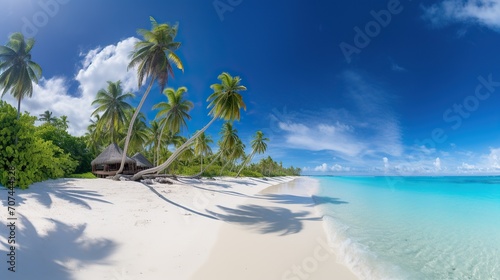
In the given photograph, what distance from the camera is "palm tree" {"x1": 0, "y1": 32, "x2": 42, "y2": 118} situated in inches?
749

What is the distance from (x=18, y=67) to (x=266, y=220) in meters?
24.2

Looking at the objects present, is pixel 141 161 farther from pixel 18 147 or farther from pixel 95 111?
pixel 18 147

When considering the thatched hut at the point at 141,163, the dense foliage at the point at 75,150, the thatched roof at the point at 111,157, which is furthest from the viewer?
the thatched hut at the point at 141,163

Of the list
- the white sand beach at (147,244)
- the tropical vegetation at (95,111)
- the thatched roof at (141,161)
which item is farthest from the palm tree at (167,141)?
the white sand beach at (147,244)

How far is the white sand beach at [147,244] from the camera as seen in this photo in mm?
4480

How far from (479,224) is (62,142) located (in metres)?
33.1

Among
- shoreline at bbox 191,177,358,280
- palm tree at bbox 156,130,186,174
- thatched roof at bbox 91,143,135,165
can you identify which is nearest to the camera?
shoreline at bbox 191,177,358,280

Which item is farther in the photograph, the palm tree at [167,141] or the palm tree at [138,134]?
the palm tree at [167,141]

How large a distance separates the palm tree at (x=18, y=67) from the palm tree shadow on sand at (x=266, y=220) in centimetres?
2099

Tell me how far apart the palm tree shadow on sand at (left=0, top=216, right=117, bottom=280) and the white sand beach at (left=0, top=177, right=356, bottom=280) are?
13mm

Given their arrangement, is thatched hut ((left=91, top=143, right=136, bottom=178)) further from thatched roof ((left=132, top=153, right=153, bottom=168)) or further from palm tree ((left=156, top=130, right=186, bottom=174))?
palm tree ((left=156, top=130, right=186, bottom=174))

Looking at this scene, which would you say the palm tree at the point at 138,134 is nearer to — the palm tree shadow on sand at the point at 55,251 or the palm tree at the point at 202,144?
→ the palm tree at the point at 202,144

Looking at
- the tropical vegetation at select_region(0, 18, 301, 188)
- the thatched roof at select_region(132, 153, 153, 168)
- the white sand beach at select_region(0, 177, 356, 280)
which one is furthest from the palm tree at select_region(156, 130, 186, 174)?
the white sand beach at select_region(0, 177, 356, 280)

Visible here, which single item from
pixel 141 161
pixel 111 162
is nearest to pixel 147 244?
pixel 111 162
